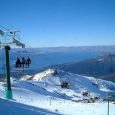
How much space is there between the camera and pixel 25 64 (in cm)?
2820

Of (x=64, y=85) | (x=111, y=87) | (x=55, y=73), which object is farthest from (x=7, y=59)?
(x=111, y=87)

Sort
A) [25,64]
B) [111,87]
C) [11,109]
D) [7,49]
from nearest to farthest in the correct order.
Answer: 1. [11,109]
2. [25,64]
3. [7,49]
4. [111,87]

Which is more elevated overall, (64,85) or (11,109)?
(11,109)

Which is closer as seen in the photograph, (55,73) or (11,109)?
(11,109)

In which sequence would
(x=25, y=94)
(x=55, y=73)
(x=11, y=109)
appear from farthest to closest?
1. (x=55, y=73)
2. (x=25, y=94)
3. (x=11, y=109)

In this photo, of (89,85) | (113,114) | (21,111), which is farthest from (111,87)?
(21,111)

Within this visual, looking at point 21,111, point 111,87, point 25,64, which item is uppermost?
point 25,64

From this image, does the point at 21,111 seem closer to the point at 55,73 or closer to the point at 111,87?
the point at 55,73

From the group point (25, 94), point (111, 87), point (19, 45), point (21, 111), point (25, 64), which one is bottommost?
point (111, 87)

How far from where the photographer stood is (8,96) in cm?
3250

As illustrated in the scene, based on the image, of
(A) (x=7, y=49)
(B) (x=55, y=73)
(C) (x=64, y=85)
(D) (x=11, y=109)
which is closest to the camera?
(D) (x=11, y=109)

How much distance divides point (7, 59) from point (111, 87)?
10315 centimetres

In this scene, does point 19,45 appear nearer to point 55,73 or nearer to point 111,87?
point 55,73

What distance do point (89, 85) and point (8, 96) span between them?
90.5 m
